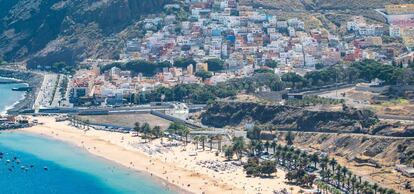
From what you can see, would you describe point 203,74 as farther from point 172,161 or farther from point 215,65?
point 172,161

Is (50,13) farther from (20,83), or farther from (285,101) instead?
(285,101)

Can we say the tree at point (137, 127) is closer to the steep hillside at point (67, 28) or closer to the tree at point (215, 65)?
the tree at point (215, 65)

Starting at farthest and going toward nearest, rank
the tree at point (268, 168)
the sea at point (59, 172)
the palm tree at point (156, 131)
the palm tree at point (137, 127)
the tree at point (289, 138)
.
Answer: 1. the palm tree at point (137, 127)
2. the palm tree at point (156, 131)
3. the tree at point (289, 138)
4. the tree at point (268, 168)
5. the sea at point (59, 172)

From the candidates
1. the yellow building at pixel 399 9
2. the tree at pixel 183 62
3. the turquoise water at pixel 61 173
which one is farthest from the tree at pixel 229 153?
the yellow building at pixel 399 9

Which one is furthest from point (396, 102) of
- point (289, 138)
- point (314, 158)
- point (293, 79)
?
point (314, 158)

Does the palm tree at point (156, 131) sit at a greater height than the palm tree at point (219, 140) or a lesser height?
greater

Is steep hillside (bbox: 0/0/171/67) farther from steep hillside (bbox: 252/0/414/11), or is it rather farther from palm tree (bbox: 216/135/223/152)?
palm tree (bbox: 216/135/223/152)
